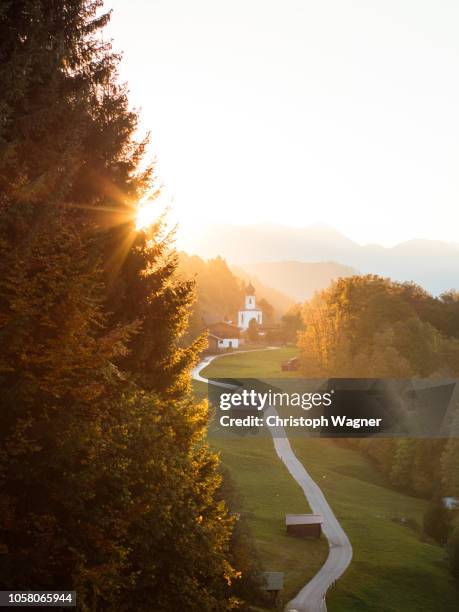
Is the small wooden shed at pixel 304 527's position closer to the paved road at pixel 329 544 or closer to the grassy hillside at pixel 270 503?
Answer: the grassy hillside at pixel 270 503

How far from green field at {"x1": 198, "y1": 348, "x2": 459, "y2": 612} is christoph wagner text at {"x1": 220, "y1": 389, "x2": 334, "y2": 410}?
4.52m

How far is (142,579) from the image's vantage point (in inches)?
500

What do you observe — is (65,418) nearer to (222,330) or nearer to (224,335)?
(224,335)

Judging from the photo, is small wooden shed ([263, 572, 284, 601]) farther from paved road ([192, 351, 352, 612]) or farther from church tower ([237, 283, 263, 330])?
church tower ([237, 283, 263, 330])

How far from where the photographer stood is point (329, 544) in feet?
135

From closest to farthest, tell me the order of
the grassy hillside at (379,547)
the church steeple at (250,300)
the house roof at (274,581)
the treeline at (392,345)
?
the house roof at (274,581) < the grassy hillside at (379,547) < the treeline at (392,345) < the church steeple at (250,300)

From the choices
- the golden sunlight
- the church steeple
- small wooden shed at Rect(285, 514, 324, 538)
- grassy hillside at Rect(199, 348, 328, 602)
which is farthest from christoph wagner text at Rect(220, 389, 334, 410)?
the church steeple

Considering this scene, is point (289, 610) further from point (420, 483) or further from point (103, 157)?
point (420, 483)

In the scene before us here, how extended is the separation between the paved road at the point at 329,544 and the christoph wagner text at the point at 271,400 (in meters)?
4.96

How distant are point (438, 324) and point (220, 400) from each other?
122 feet

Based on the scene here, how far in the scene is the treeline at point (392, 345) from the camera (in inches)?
2384

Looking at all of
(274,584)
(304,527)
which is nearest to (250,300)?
(304,527)

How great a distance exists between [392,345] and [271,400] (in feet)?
54.9

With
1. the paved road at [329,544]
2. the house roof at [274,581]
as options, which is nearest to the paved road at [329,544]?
the paved road at [329,544]
